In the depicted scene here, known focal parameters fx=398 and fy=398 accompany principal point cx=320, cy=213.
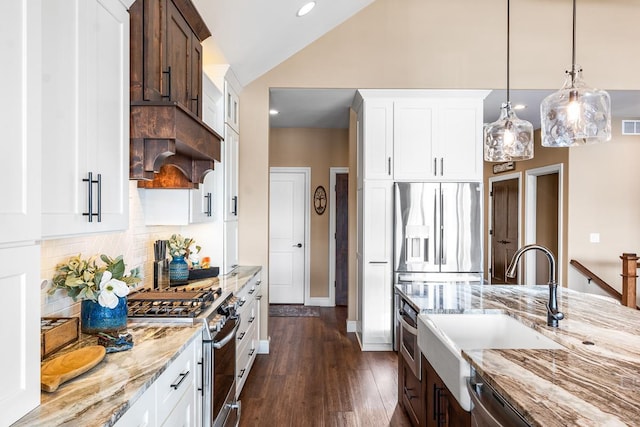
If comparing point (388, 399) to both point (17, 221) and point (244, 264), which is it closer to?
point (244, 264)

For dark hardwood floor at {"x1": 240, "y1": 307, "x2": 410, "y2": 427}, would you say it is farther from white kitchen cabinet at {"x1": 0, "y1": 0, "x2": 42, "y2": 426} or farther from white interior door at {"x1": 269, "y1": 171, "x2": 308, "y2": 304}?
white kitchen cabinet at {"x1": 0, "y1": 0, "x2": 42, "y2": 426}

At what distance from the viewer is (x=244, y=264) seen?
13.4ft

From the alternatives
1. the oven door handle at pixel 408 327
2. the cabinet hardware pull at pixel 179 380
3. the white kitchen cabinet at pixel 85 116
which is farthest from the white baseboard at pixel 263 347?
the white kitchen cabinet at pixel 85 116

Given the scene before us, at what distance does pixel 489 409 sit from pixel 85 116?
5.47 ft

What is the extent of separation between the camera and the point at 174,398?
61.0 inches

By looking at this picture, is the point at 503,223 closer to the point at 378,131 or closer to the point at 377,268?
the point at 377,268

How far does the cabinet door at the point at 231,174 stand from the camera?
3504 millimetres

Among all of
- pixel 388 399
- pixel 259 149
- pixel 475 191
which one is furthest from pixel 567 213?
pixel 259 149

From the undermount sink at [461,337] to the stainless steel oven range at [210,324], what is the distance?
3.46 ft

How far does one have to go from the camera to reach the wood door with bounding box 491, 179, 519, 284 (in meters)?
6.46

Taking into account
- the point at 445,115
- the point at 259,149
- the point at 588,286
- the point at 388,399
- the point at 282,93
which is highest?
the point at 282,93

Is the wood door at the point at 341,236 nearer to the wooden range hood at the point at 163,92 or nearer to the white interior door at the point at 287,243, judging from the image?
the white interior door at the point at 287,243

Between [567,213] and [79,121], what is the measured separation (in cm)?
539

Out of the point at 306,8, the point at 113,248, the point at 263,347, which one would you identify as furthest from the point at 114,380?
the point at 306,8
